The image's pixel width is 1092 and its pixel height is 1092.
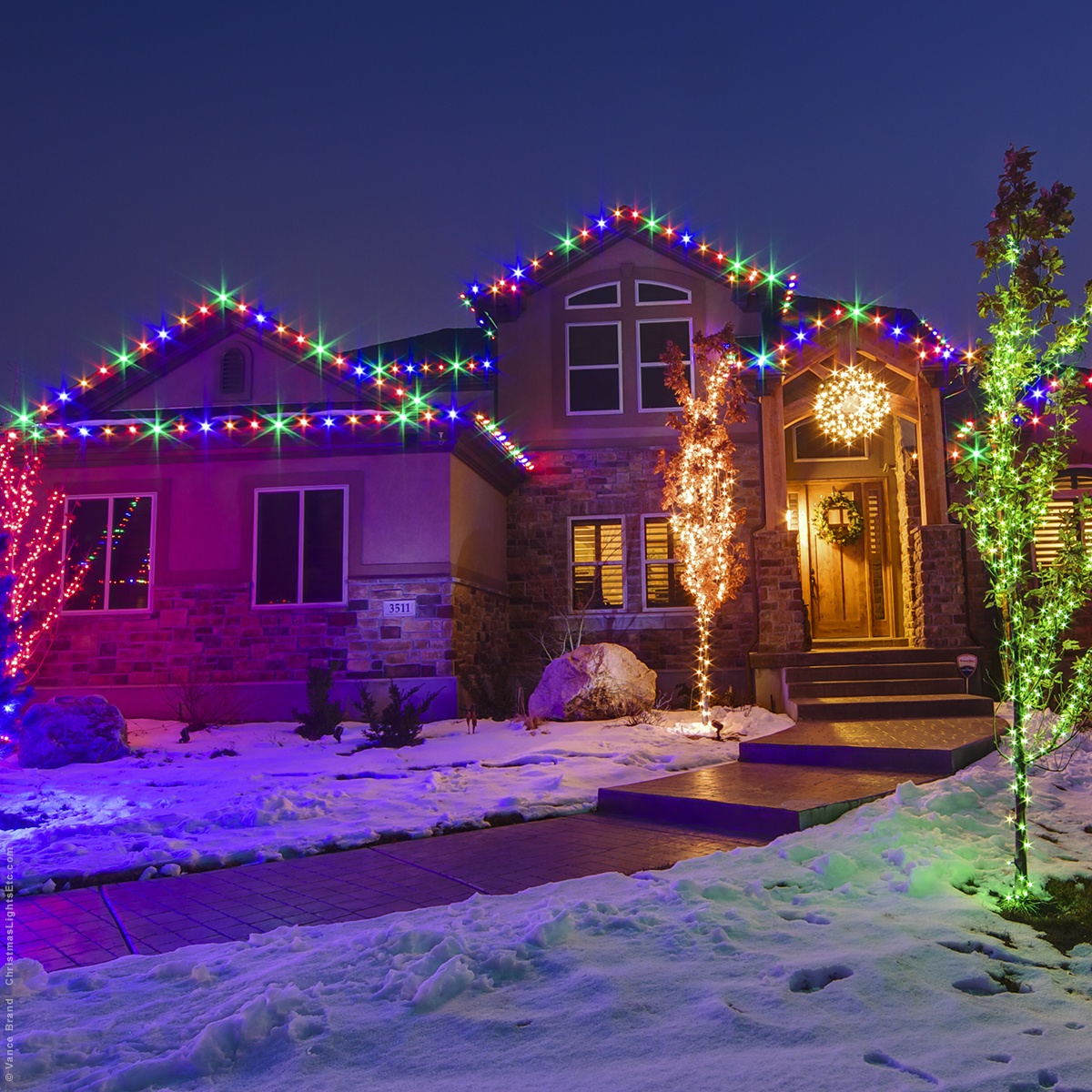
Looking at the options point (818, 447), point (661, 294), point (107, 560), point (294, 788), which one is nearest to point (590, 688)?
point (294, 788)

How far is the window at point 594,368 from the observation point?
1502 cm

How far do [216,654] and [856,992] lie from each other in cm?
1120

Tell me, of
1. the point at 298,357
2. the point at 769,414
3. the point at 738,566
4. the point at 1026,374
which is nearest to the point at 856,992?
the point at 1026,374

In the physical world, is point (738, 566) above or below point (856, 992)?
above

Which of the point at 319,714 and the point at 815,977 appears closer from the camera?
the point at 815,977

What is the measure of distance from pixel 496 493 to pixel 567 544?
1.43 meters

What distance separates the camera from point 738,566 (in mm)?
11680

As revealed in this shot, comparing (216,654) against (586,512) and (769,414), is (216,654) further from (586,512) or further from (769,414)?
(769,414)

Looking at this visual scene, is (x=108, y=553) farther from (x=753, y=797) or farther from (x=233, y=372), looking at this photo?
(x=753, y=797)

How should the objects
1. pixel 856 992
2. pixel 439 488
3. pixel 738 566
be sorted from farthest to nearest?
pixel 439 488 < pixel 738 566 < pixel 856 992

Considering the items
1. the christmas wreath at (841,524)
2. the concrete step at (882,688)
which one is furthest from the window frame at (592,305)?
the concrete step at (882,688)

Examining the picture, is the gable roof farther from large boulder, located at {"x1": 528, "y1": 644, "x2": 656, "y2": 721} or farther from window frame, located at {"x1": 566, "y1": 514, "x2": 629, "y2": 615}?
large boulder, located at {"x1": 528, "y1": 644, "x2": 656, "y2": 721}

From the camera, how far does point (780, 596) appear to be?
12.7 meters

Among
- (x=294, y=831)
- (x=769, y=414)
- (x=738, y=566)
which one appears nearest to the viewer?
(x=294, y=831)
